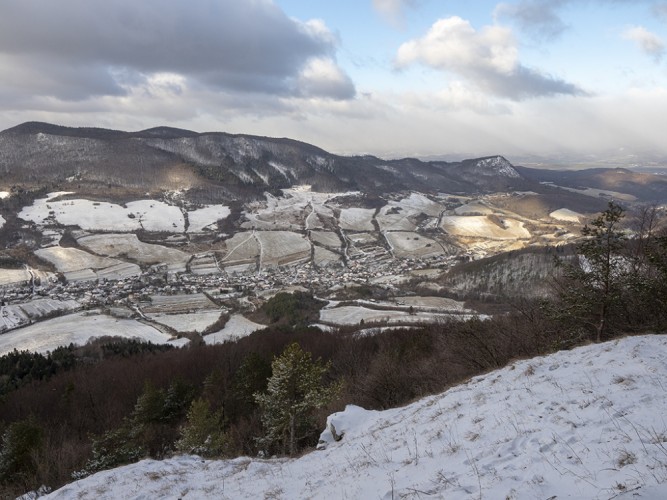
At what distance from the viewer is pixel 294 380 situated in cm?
2241

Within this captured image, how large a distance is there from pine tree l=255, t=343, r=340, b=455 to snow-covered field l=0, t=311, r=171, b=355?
5143 cm

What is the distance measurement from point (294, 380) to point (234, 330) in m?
53.6

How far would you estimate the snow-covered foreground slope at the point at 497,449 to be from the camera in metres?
5.87

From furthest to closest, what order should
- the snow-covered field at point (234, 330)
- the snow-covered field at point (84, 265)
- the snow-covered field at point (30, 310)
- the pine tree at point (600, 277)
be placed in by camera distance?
the snow-covered field at point (84, 265), the snow-covered field at point (30, 310), the snow-covered field at point (234, 330), the pine tree at point (600, 277)

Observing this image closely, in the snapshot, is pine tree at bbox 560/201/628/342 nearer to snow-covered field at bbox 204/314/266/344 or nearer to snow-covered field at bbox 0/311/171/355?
snow-covered field at bbox 204/314/266/344

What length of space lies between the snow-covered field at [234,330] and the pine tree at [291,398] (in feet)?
144

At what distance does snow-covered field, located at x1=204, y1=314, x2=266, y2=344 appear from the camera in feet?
219

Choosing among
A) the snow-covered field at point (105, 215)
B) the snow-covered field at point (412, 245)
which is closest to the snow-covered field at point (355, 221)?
the snow-covered field at point (412, 245)

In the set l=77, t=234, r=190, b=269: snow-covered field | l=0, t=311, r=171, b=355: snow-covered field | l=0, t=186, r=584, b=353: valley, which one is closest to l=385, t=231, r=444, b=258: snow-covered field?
l=0, t=186, r=584, b=353: valley

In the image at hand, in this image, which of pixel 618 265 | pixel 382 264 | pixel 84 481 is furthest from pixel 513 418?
pixel 382 264

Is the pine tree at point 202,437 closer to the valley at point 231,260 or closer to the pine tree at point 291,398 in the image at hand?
the pine tree at point 291,398

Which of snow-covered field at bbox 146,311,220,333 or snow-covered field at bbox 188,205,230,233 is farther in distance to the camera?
snow-covered field at bbox 188,205,230,233

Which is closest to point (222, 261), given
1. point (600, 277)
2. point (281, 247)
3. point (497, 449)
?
point (281, 247)

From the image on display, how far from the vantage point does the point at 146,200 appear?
629ft
